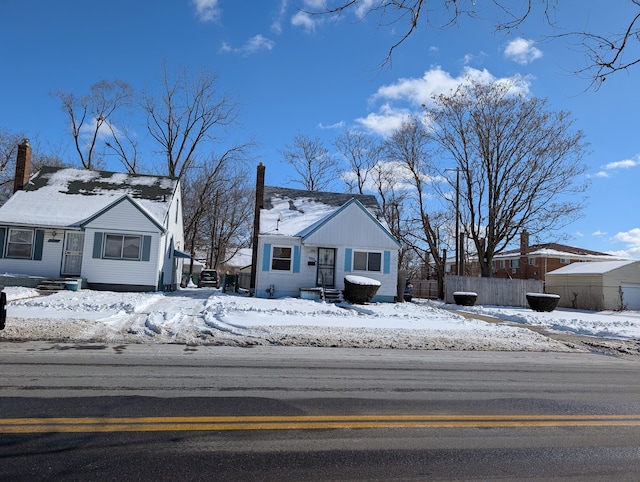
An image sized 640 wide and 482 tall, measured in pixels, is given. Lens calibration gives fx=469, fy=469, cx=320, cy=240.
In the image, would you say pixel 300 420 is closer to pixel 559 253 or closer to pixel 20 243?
pixel 20 243

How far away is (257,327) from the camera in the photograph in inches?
507

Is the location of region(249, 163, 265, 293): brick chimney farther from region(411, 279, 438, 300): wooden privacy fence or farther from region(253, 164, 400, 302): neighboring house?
region(411, 279, 438, 300): wooden privacy fence


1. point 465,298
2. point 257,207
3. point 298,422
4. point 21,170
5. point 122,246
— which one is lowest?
point 298,422

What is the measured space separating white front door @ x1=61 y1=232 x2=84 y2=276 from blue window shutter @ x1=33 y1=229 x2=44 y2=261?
1.02 meters

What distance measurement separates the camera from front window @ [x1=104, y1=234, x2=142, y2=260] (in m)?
23.2

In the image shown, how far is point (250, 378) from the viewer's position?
704 centimetres

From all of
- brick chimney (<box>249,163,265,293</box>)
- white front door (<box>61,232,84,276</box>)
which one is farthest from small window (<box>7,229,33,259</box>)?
brick chimney (<box>249,163,265,293</box>)

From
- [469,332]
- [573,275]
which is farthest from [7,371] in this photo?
[573,275]

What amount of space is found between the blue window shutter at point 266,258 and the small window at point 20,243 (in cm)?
1122

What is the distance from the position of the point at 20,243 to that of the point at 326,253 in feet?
49.6

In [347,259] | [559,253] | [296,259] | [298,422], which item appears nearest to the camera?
[298,422]

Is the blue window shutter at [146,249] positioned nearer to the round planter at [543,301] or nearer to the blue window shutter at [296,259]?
the blue window shutter at [296,259]

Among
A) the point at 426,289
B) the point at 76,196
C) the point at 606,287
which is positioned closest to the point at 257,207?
the point at 76,196

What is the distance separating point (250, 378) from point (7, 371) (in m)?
3.49
